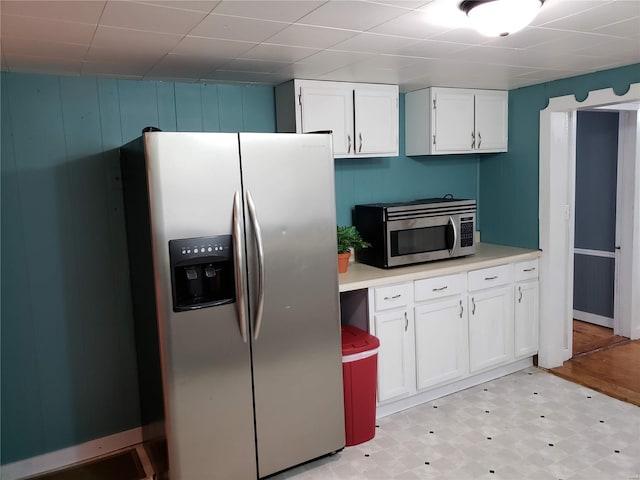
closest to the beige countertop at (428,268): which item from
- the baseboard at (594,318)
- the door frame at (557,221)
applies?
the door frame at (557,221)

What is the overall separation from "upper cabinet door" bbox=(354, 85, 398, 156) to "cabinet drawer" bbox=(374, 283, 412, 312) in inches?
35.4

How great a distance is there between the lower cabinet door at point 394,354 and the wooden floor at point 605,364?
1307 mm

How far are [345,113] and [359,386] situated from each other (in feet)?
5.44

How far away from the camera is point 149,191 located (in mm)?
2193

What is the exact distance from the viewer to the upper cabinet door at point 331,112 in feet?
10.2

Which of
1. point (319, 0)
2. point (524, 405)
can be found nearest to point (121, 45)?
point (319, 0)

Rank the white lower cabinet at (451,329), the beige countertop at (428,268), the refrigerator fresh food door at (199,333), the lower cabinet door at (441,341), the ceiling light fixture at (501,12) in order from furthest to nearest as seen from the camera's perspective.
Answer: the lower cabinet door at (441,341) → the white lower cabinet at (451,329) → the beige countertop at (428,268) → the refrigerator fresh food door at (199,333) → the ceiling light fixture at (501,12)

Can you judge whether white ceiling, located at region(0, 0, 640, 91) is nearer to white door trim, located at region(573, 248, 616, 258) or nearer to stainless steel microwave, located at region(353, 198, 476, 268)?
stainless steel microwave, located at region(353, 198, 476, 268)

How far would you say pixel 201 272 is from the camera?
7.65ft

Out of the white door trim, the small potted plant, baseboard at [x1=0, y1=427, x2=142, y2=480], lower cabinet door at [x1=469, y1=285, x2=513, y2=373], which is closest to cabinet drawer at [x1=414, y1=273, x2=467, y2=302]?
lower cabinet door at [x1=469, y1=285, x2=513, y2=373]

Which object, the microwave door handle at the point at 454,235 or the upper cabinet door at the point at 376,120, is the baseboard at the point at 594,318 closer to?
the microwave door handle at the point at 454,235

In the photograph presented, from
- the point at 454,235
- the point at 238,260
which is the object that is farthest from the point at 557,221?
the point at 238,260

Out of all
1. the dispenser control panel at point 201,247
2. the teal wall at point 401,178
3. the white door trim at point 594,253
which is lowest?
the white door trim at point 594,253

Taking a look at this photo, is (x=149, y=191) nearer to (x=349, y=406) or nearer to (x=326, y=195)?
(x=326, y=195)
